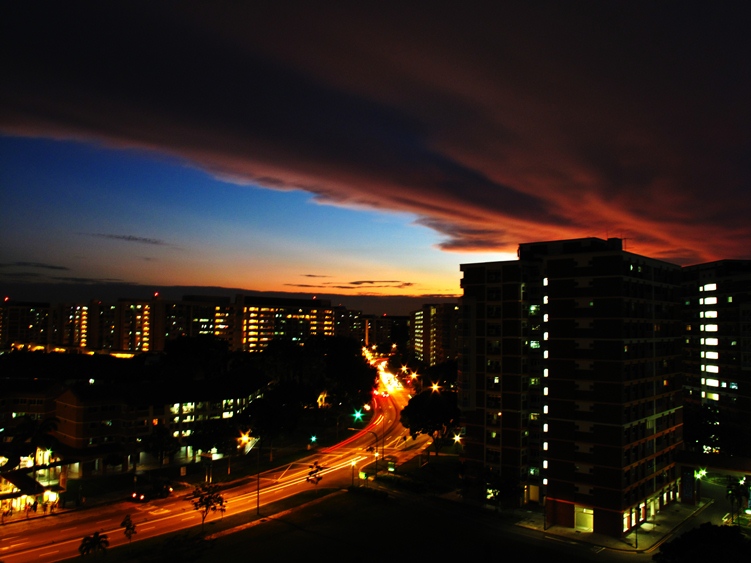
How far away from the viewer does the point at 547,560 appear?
41.2 metres

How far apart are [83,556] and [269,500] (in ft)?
60.9

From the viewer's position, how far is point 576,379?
48812 mm

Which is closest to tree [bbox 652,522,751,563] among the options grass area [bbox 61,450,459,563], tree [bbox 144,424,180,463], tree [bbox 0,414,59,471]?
grass area [bbox 61,450,459,563]

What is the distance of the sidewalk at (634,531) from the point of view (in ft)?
145

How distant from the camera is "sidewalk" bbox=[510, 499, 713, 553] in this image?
4422cm

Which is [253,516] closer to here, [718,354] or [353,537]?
[353,537]

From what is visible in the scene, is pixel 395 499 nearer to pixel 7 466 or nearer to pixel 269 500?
pixel 269 500

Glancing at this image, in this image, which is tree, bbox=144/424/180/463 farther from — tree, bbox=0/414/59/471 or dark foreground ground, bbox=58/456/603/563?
dark foreground ground, bbox=58/456/603/563

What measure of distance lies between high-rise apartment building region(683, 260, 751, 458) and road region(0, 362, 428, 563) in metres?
36.6

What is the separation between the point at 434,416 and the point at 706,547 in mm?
42876

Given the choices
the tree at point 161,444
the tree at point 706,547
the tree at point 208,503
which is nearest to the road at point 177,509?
the tree at point 208,503

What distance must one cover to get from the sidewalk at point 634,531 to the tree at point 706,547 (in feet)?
19.0

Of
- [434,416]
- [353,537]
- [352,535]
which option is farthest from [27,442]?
[434,416]

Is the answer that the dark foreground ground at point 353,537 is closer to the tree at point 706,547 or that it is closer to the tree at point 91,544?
the tree at point 91,544
